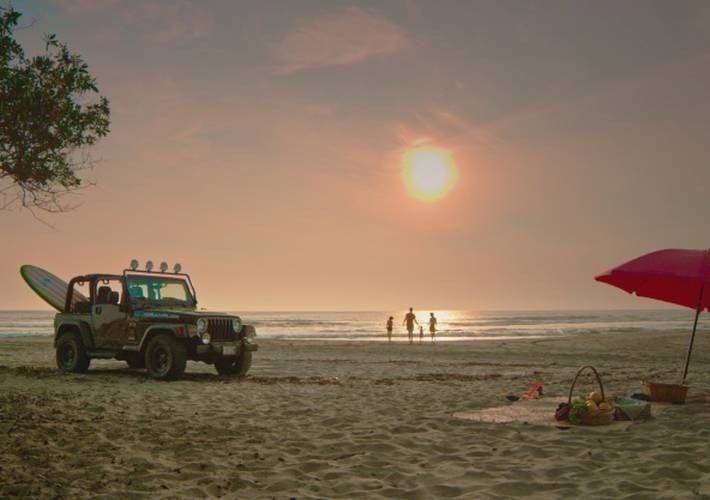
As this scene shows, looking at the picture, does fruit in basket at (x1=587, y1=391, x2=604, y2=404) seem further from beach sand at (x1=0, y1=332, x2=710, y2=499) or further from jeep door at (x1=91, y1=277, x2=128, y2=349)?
jeep door at (x1=91, y1=277, x2=128, y2=349)

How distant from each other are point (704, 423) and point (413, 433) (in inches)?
150

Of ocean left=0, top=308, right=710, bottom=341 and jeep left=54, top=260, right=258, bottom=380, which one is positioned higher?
jeep left=54, top=260, right=258, bottom=380

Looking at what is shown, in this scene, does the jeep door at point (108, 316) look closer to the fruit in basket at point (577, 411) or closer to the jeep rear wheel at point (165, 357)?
the jeep rear wheel at point (165, 357)

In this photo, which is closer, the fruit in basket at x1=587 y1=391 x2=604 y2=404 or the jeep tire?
the fruit in basket at x1=587 y1=391 x2=604 y2=404

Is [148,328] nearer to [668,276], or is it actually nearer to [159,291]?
[159,291]

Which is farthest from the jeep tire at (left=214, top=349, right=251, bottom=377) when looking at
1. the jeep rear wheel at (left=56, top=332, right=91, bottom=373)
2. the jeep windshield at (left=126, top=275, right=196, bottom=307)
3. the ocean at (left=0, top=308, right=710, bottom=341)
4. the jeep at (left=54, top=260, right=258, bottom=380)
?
the ocean at (left=0, top=308, right=710, bottom=341)

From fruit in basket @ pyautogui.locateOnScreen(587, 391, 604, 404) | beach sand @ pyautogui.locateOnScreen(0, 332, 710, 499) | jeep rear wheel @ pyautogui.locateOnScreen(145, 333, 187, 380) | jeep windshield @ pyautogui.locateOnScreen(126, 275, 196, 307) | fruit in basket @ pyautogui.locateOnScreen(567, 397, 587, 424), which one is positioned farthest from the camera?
jeep windshield @ pyautogui.locateOnScreen(126, 275, 196, 307)

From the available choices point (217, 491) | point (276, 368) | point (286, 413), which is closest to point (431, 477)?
point (217, 491)

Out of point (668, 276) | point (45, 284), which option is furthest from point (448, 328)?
point (668, 276)

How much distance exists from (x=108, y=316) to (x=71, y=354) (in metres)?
1.69

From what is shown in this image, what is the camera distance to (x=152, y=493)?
5551 mm

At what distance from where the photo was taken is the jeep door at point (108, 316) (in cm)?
1480

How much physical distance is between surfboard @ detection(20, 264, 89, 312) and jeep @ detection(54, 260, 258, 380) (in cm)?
207

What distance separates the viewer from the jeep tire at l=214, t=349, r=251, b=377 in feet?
49.6
